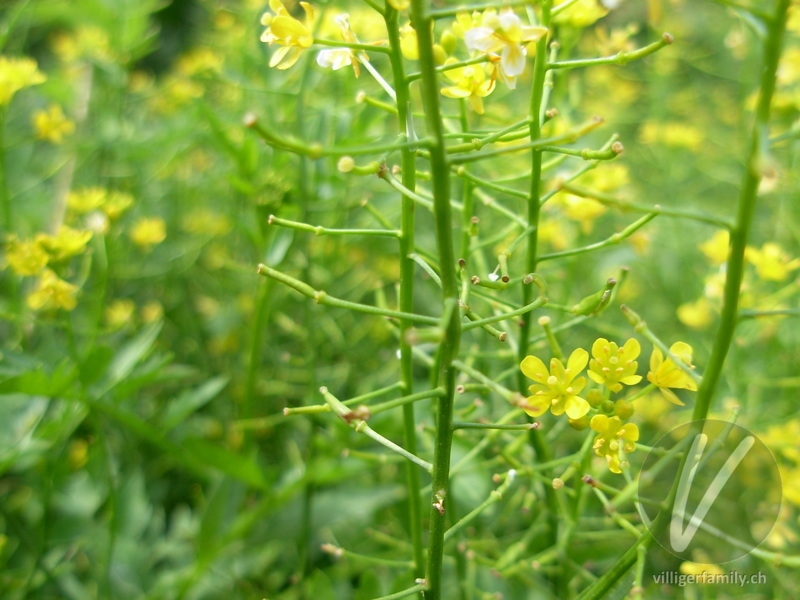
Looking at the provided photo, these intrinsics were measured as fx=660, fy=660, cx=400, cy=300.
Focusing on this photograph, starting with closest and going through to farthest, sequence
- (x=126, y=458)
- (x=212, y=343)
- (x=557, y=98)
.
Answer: (x=557, y=98) < (x=126, y=458) < (x=212, y=343)

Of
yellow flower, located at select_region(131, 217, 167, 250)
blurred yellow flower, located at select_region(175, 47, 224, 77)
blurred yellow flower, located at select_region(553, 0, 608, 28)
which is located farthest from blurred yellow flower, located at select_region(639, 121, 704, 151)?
yellow flower, located at select_region(131, 217, 167, 250)

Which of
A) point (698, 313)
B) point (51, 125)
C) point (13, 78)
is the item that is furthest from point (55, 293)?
point (698, 313)

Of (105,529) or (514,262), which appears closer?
(105,529)

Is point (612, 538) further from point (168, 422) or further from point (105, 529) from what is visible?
point (105, 529)

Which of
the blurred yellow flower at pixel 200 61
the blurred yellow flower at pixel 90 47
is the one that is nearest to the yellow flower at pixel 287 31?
the blurred yellow flower at pixel 90 47

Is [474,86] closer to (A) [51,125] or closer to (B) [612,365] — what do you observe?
(B) [612,365]

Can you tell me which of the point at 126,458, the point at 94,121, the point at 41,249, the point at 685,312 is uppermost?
the point at 41,249

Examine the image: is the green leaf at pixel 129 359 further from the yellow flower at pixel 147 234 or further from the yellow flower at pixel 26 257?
the yellow flower at pixel 147 234

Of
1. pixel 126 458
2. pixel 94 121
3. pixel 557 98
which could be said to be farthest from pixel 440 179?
pixel 94 121
